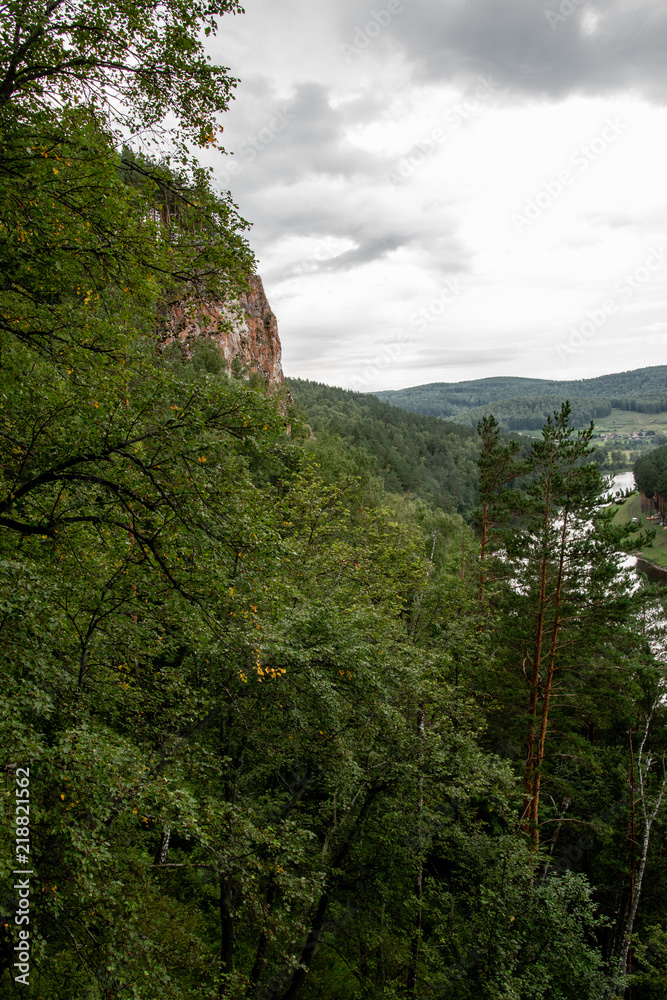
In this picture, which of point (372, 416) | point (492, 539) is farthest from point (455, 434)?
point (492, 539)

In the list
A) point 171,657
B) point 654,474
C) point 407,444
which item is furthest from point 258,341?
point 171,657

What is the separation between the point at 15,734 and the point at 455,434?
144877mm

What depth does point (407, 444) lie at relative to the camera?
111m

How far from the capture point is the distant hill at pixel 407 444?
8275 cm

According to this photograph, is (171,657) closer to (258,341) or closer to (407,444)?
(258,341)

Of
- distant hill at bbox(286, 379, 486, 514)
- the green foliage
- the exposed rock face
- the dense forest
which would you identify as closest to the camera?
the dense forest

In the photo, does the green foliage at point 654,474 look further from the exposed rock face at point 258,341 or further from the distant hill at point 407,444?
the exposed rock face at point 258,341

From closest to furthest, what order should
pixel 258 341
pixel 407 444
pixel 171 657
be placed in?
pixel 171 657 < pixel 258 341 < pixel 407 444

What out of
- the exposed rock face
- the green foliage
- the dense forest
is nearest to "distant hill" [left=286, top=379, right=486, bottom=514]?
the exposed rock face

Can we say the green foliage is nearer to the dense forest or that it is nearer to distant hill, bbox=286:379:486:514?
distant hill, bbox=286:379:486:514

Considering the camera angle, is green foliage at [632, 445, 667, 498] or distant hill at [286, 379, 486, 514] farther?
distant hill at [286, 379, 486, 514]

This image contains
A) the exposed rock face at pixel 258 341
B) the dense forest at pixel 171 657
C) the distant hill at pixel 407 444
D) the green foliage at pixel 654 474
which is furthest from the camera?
the distant hill at pixel 407 444

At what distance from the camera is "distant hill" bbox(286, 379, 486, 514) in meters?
82.8

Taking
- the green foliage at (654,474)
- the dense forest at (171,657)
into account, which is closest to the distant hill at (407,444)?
the green foliage at (654,474)
